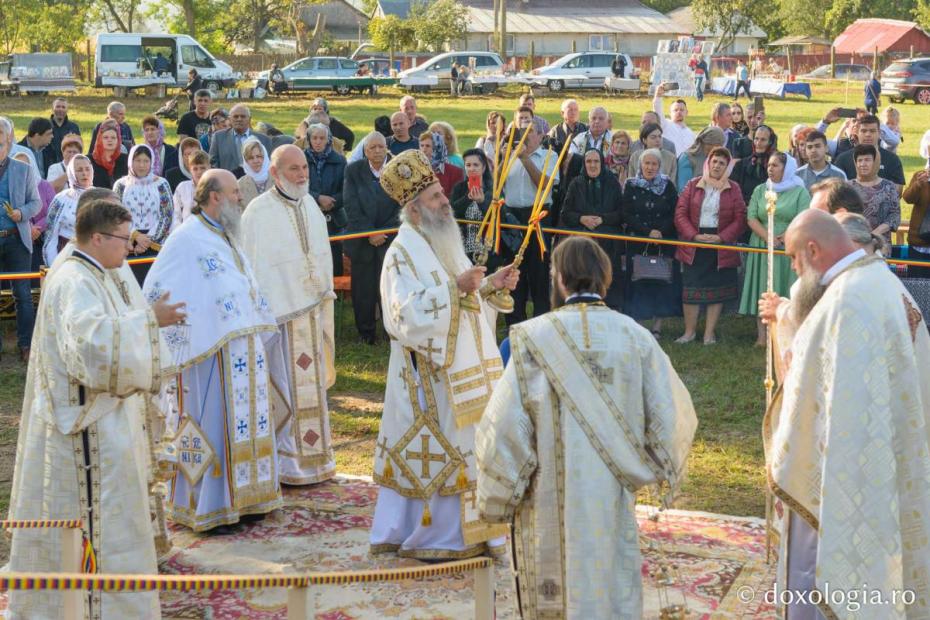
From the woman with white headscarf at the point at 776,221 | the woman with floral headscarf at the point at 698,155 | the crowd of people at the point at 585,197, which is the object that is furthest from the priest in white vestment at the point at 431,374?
the woman with floral headscarf at the point at 698,155

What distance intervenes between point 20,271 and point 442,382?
6.05 metres

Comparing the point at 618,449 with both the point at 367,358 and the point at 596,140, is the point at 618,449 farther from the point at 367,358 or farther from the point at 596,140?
the point at 596,140

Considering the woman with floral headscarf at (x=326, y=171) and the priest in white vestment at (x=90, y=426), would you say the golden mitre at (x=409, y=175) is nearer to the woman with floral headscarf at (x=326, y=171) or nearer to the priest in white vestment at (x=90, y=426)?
the priest in white vestment at (x=90, y=426)

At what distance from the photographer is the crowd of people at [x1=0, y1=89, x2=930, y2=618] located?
491 centimetres

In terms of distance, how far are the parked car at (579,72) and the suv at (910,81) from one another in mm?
8885

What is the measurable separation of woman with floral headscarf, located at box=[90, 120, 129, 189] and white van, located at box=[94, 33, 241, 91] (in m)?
27.9

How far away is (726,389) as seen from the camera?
10234 mm

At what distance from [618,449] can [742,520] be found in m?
2.72

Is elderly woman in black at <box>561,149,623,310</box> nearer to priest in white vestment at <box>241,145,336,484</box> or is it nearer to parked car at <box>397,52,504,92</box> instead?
priest in white vestment at <box>241,145,336,484</box>

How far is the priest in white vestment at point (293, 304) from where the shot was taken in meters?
8.21

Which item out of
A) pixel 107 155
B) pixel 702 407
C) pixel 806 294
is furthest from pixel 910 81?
pixel 806 294

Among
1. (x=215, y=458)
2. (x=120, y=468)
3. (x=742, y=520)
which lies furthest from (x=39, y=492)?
(x=742, y=520)

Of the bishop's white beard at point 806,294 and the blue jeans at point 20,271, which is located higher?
the bishop's white beard at point 806,294

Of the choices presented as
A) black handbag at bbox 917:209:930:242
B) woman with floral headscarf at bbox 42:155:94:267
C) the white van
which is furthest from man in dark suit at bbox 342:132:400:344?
the white van
